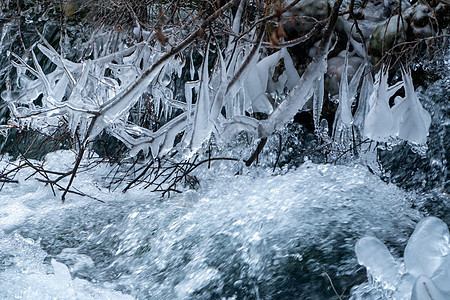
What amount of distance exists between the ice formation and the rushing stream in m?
0.60

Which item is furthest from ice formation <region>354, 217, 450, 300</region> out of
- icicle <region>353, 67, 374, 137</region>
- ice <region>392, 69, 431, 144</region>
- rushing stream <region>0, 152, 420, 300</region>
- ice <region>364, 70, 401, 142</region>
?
icicle <region>353, 67, 374, 137</region>

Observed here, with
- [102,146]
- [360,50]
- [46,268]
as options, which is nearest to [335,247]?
[46,268]

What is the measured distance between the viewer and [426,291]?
3.56 feet

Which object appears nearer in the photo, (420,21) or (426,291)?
(426,291)

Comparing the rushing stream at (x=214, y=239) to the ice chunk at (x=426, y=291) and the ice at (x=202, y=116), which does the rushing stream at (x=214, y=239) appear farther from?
the ice chunk at (x=426, y=291)

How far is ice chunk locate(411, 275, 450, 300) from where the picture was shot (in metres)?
1.08

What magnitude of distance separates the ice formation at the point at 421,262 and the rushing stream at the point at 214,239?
0.60m

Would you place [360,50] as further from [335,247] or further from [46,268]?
[46,268]

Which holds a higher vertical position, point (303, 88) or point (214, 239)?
point (303, 88)

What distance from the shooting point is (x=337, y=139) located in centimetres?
299

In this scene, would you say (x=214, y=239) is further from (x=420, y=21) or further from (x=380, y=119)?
(x=420, y=21)

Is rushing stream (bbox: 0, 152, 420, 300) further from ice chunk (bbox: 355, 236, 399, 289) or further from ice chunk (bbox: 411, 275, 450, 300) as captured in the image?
ice chunk (bbox: 411, 275, 450, 300)

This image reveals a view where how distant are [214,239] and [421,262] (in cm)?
142

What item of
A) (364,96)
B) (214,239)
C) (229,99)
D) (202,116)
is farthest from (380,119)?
(214,239)
